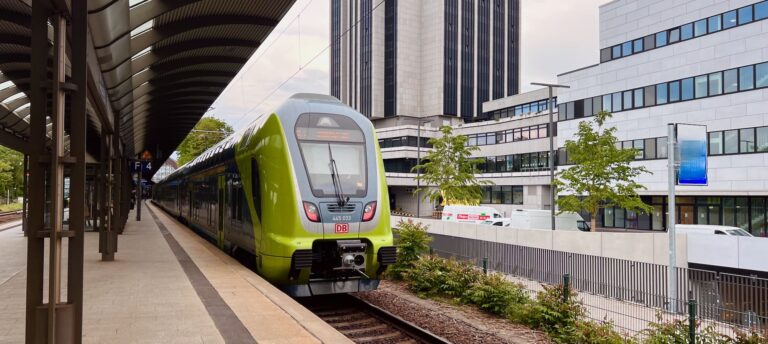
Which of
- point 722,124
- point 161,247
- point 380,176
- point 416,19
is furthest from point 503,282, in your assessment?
point 416,19

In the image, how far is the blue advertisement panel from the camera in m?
16.8

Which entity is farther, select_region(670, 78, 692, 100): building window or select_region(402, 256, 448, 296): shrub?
select_region(670, 78, 692, 100): building window

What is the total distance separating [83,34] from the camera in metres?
5.41

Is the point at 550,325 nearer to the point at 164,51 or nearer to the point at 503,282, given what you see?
the point at 503,282

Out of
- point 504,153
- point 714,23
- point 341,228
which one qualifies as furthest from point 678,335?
point 504,153

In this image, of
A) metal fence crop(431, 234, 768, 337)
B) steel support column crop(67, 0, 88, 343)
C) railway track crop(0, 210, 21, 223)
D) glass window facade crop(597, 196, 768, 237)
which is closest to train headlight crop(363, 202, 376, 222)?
metal fence crop(431, 234, 768, 337)

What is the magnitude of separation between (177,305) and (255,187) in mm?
3198

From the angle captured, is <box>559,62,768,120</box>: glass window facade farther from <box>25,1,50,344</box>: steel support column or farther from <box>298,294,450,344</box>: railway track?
<box>25,1,50,344</box>: steel support column

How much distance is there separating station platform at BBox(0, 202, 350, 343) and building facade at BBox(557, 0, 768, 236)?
2972 centimetres

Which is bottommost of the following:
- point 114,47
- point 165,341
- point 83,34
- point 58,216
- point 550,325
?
point 550,325

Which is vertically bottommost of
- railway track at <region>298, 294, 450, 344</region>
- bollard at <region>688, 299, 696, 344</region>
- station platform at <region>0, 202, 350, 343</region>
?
railway track at <region>298, 294, 450, 344</region>

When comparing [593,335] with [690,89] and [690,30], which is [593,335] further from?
[690,30]

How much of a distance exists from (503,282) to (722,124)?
27.4 metres

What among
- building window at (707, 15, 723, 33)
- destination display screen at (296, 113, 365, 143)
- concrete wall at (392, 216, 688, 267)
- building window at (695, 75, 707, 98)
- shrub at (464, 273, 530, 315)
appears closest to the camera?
destination display screen at (296, 113, 365, 143)
